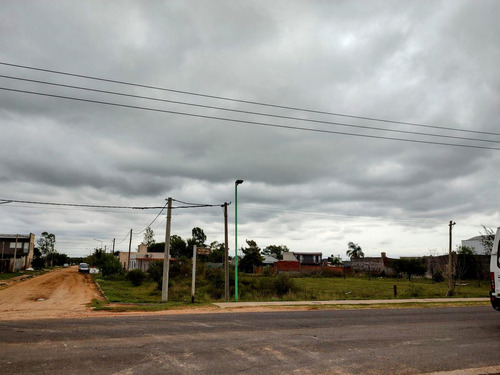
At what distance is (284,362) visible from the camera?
7941mm

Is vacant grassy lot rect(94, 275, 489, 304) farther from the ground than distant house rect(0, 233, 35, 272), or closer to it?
closer to it

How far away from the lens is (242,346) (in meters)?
9.29

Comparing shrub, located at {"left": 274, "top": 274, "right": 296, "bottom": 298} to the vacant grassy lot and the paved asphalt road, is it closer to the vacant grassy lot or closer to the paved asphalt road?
the vacant grassy lot

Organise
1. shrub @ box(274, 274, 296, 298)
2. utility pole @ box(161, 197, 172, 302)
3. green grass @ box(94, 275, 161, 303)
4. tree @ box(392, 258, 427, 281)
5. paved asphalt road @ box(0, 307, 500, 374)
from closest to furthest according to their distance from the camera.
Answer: paved asphalt road @ box(0, 307, 500, 374), utility pole @ box(161, 197, 172, 302), green grass @ box(94, 275, 161, 303), shrub @ box(274, 274, 296, 298), tree @ box(392, 258, 427, 281)

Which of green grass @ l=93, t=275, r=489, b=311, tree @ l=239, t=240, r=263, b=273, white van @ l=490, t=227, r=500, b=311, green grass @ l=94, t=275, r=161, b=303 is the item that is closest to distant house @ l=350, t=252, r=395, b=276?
tree @ l=239, t=240, r=263, b=273

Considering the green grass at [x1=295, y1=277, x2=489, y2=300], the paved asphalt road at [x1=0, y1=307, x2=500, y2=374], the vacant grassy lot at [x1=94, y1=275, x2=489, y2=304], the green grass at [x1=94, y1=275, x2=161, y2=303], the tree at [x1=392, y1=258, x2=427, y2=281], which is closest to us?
the paved asphalt road at [x1=0, y1=307, x2=500, y2=374]

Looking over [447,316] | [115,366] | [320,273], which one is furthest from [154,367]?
[320,273]

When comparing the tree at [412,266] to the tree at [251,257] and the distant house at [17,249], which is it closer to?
the tree at [251,257]

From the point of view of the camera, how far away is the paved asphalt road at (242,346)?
7488 mm

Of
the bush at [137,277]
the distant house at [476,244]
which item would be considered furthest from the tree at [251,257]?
the distant house at [476,244]

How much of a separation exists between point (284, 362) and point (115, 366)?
11.1 feet

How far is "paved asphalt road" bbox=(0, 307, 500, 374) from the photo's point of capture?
749 centimetres

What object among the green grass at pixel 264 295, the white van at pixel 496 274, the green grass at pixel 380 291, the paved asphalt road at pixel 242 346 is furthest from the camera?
the green grass at pixel 380 291

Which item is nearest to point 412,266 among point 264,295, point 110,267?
point 264,295
